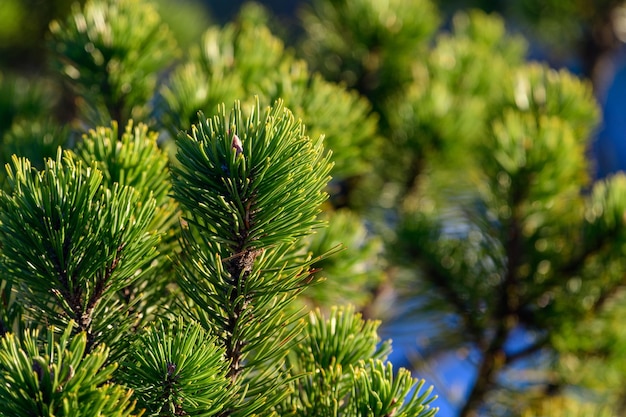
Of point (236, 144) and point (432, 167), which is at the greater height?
point (432, 167)

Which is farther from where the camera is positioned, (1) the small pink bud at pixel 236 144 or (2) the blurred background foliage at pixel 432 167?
(2) the blurred background foliage at pixel 432 167

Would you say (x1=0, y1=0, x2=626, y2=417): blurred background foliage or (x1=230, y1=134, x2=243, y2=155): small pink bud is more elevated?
(x1=0, y1=0, x2=626, y2=417): blurred background foliage

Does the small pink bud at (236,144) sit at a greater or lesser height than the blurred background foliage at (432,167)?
lesser

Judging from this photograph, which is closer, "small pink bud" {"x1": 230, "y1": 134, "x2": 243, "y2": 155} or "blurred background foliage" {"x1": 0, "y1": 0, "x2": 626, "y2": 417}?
"small pink bud" {"x1": 230, "y1": 134, "x2": 243, "y2": 155}

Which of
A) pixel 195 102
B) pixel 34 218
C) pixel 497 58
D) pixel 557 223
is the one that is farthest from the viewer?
pixel 497 58

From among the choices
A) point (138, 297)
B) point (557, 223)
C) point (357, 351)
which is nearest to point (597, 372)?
point (557, 223)

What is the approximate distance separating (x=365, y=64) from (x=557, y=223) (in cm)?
23

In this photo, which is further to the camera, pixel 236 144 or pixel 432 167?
pixel 432 167

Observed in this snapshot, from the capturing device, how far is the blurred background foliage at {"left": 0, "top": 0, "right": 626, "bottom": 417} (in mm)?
537

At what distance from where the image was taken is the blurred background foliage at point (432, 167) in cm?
54

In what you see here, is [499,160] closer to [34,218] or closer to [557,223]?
[557,223]

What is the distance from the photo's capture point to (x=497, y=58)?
2.52 ft

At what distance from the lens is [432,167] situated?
2.22 ft

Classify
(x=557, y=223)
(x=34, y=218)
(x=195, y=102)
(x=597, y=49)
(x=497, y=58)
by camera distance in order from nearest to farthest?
(x=34, y=218)
(x=195, y=102)
(x=557, y=223)
(x=497, y=58)
(x=597, y=49)
